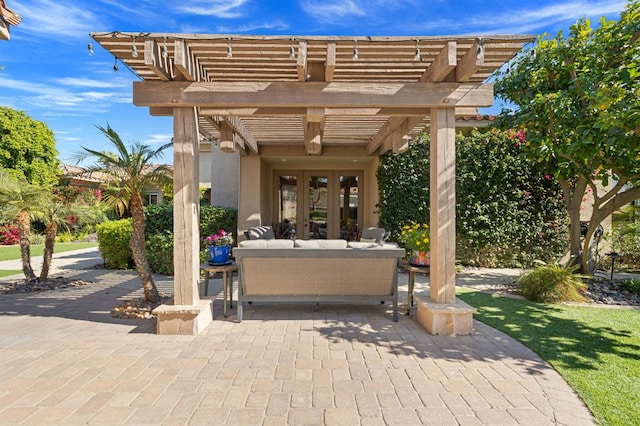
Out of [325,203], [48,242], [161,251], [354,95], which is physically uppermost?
[354,95]

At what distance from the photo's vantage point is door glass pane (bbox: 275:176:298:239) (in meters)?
10.4

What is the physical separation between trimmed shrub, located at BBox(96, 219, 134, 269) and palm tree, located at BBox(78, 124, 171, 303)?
3.77m

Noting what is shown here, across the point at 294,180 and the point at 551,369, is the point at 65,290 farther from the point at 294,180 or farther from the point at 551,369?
the point at 551,369

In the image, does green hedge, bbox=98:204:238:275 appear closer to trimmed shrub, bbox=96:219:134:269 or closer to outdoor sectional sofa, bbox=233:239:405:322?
trimmed shrub, bbox=96:219:134:269

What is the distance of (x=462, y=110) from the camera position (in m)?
4.28

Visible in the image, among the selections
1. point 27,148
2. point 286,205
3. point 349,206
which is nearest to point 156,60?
point 286,205

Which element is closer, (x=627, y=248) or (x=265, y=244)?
(x=265, y=244)

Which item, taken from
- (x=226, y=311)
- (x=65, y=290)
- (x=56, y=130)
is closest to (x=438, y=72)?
(x=226, y=311)

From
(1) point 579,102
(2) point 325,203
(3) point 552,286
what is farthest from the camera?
(2) point 325,203

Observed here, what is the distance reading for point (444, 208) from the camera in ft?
12.8

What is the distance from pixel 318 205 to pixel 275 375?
769 cm

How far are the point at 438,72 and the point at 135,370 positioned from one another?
4.20m

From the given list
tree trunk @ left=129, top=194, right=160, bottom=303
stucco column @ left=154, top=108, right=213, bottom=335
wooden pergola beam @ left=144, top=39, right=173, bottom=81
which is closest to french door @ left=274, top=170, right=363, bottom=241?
tree trunk @ left=129, top=194, right=160, bottom=303

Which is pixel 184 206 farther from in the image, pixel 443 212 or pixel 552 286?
pixel 552 286
